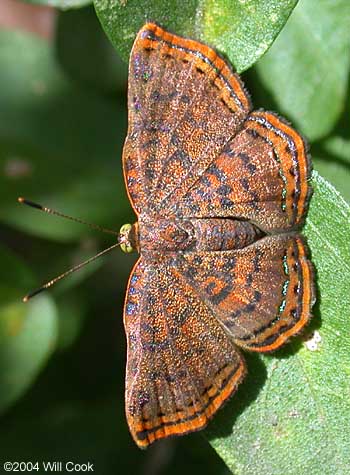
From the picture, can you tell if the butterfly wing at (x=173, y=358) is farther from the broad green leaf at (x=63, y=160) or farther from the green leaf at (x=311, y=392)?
the broad green leaf at (x=63, y=160)

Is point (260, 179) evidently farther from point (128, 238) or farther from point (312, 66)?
point (312, 66)

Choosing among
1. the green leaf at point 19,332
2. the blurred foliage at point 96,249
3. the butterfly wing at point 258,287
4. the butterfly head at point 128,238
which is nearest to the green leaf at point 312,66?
the blurred foliage at point 96,249

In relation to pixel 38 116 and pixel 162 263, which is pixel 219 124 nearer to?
pixel 162 263

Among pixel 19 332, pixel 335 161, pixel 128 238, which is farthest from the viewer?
pixel 19 332

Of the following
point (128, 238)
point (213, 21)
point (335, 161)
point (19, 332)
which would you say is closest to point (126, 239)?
point (128, 238)

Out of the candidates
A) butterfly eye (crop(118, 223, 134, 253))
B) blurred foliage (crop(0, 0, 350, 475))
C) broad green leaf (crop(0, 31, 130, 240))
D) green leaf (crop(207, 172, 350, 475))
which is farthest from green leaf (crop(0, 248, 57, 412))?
green leaf (crop(207, 172, 350, 475))

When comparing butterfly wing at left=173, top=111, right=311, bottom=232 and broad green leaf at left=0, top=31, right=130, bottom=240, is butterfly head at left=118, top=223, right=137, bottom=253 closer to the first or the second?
butterfly wing at left=173, top=111, right=311, bottom=232

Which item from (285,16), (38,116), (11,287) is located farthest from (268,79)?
(11,287)

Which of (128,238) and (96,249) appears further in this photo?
(96,249)
